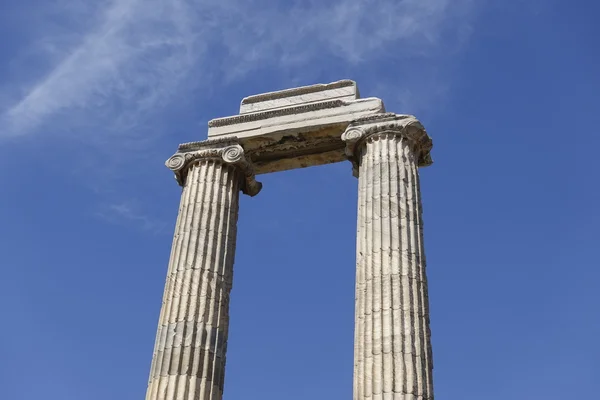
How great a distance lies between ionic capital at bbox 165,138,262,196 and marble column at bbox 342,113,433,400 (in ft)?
9.81

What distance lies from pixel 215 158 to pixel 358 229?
5.13m

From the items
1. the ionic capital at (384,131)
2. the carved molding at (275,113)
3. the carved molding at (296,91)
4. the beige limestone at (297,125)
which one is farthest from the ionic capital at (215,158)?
the ionic capital at (384,131)

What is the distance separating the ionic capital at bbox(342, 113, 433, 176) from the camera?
24.2 m

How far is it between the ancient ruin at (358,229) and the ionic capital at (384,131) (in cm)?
3

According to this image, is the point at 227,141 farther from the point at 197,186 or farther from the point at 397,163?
the point at 397,163

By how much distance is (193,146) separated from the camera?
26.1m

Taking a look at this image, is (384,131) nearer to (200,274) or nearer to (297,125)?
(297,125)

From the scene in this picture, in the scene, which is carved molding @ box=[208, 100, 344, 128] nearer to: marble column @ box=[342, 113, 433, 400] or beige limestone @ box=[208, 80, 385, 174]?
beige limestone @ box=[208, 80, 385, 174]

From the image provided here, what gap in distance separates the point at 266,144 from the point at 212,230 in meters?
3.43

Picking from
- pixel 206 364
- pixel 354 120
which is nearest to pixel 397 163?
pixel 354 120

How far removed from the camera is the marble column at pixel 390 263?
63.2 feet

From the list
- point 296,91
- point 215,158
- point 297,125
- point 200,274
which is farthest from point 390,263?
point 296,91

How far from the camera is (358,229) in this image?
74.0ft

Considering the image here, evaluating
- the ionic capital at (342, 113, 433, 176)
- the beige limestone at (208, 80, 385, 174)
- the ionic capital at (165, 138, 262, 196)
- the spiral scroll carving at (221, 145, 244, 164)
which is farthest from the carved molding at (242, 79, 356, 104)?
the spiral scroll carving at (221, 145, 244, 164)
